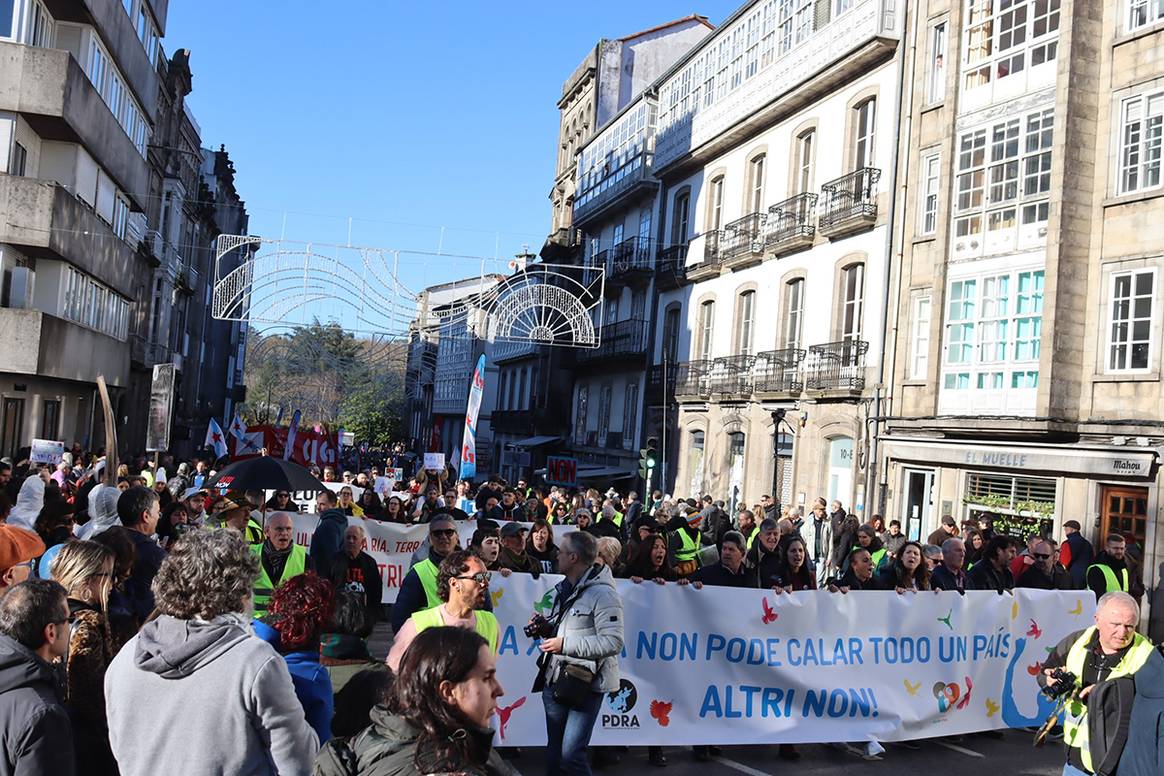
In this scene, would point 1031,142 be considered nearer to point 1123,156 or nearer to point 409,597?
point 1123,156

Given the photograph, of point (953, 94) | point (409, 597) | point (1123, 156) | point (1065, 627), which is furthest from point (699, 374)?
point (409, 597)

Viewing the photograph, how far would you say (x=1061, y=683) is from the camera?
574 cm

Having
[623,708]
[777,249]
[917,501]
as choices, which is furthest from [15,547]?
[777,249]

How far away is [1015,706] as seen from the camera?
379 inches

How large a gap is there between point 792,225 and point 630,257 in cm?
1236

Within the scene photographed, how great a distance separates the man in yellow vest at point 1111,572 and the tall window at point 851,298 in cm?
1412

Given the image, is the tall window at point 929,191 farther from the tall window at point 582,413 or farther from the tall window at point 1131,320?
the tall window at point 582,413

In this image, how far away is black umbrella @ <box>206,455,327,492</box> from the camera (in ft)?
40.4

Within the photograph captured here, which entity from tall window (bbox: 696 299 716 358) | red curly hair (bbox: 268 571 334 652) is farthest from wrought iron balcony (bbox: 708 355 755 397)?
red curly hair (bbox: 268 571 334 652)

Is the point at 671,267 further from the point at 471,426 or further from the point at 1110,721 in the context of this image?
the point at 1110,721

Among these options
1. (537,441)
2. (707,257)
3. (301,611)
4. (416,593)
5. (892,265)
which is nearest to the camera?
(301,611)

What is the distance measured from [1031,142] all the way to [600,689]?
17957 mm

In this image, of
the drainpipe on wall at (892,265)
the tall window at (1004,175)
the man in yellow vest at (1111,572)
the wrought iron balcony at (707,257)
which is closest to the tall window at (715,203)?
the wrought iron balcony at (707,257)

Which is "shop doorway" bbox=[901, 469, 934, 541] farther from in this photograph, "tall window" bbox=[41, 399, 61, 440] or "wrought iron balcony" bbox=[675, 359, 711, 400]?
"tall window" bbox=[41, 399, 61, 440]
